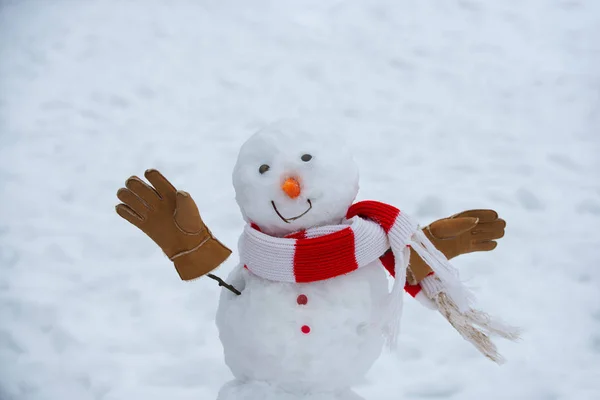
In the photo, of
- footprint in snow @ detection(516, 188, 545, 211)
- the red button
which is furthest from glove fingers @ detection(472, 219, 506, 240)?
A: footprint in snow @ detection(516, 188, 545, 211)

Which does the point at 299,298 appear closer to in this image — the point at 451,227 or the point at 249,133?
the point at 451,227

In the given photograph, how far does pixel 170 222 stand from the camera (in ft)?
3.37

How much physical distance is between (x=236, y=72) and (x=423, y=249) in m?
1.55

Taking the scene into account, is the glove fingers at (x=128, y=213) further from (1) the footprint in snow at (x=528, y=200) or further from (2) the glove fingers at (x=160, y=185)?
(1) the footprint in snow at (x=528, y=200)

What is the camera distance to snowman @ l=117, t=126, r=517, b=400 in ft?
3.33

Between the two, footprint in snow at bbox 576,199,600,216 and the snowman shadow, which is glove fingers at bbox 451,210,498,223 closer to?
the snowman shadow

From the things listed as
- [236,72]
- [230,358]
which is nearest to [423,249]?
[230,358]

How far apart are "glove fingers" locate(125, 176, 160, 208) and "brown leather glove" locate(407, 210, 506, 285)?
13.9 inches

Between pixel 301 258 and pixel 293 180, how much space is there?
0.10 metres

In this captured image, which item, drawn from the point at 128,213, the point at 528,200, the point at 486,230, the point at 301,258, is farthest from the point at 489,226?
the point at 528,200

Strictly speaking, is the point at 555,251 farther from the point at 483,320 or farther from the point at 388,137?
the point at 483,320

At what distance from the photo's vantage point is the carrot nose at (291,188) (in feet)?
Answer: 3.25

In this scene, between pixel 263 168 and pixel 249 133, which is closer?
pixel 263 168

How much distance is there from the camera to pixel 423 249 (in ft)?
3.43
